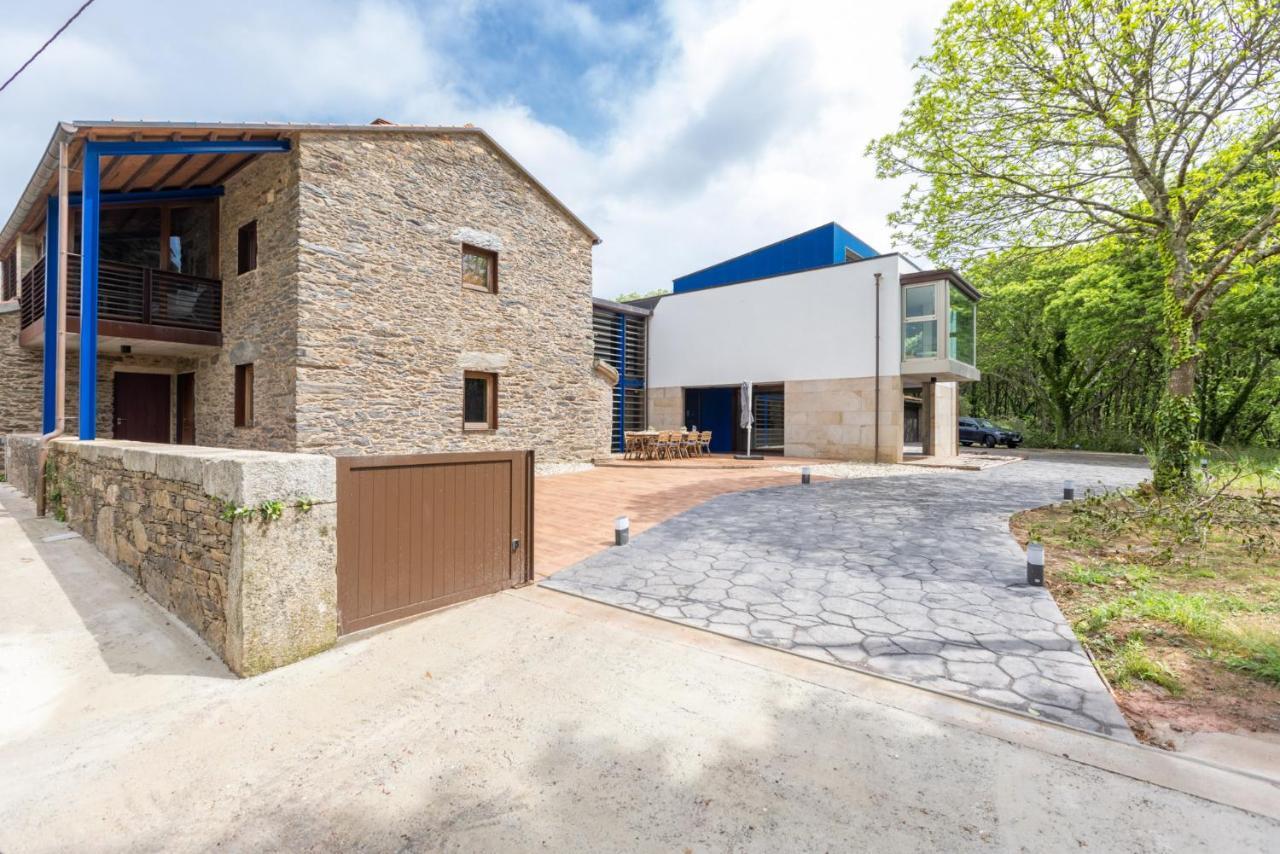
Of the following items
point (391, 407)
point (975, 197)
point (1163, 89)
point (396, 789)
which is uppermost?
point (1163, 89)

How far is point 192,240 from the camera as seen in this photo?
40.1 ft

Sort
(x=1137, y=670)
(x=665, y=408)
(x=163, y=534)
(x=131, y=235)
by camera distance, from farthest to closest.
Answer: (x=665, y=408) → (x=131, y=235) → (x=163, y=534) → (x=1137, y=670)

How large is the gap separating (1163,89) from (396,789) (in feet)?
35.6

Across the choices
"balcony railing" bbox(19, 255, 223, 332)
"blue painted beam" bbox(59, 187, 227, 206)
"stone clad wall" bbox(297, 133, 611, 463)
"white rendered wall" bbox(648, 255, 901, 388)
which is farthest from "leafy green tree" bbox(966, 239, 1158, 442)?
"balcony railing" bbox(19, 255, 223, 332)

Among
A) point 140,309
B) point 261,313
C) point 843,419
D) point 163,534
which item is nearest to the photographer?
point 163,534

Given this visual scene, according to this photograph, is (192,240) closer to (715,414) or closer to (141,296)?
(141,296)

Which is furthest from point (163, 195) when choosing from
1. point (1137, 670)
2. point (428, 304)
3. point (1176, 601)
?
point (1176, 601)

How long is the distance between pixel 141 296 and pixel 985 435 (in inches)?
1125

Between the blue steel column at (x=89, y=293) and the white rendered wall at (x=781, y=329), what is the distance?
47.4ft

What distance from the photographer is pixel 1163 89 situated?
7.08 m

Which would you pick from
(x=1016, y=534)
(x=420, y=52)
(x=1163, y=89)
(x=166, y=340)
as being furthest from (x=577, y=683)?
(x=166, y=340)

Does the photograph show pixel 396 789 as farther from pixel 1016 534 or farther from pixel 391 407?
pixel 391 407

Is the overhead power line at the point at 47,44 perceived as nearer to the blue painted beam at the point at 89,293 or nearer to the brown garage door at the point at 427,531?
the blue painted beam at the point at 89,293

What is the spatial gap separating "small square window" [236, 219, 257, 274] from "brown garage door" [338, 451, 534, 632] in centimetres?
933
